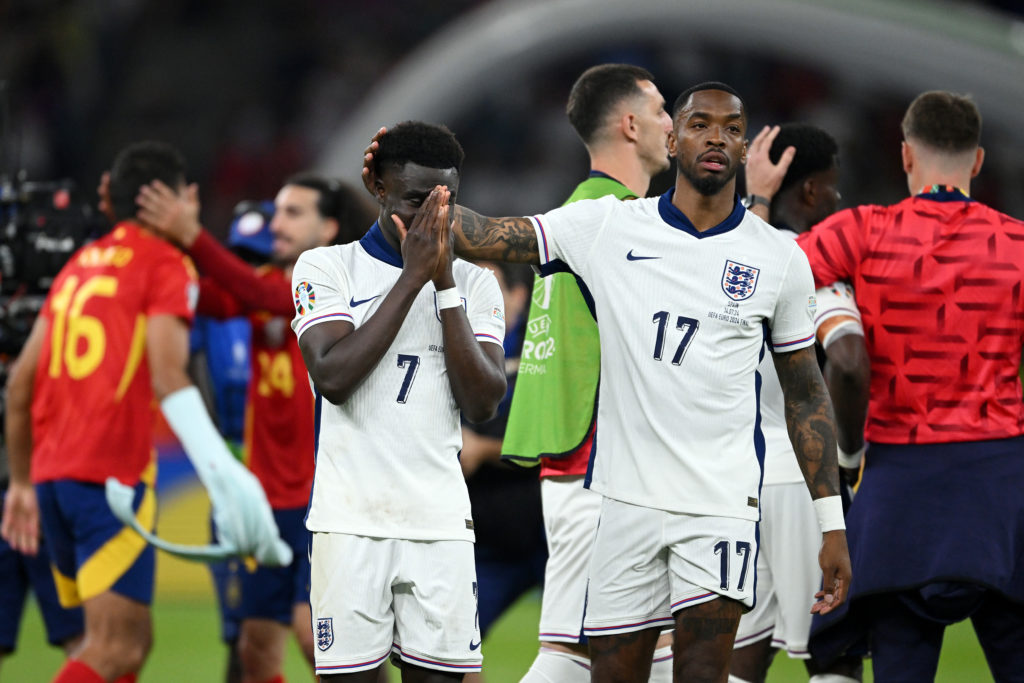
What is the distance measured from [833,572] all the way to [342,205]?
3338 mm

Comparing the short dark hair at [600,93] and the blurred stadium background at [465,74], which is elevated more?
the blurred stadium background at [465,74]

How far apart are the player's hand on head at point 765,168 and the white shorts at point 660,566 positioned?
1.65 m

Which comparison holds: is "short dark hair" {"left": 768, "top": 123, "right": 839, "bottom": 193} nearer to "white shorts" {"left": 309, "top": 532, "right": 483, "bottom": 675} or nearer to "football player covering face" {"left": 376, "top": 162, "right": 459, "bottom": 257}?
"football player covering face" {"left": 376, "top": 162, "right": 459, "bottom": 257}

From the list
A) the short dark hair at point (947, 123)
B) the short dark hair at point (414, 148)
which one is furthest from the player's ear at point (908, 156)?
the short dark hair at point (414, 148)

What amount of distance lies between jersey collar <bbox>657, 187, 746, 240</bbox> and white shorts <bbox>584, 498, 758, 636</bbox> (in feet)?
2.63

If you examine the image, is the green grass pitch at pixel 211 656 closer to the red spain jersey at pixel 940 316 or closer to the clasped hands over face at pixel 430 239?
the red spain jersey at pixel 940 316

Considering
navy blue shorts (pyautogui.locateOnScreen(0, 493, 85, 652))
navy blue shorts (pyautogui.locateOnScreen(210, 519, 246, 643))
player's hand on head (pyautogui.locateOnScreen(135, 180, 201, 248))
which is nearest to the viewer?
player's hand on head (pyautogui.locateOnScreen(135, 180, 201, 248))

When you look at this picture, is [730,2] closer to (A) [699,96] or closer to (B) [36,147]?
(B) [36,147]

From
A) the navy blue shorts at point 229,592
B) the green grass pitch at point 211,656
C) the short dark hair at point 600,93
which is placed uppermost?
the short dark hair at point 600,93

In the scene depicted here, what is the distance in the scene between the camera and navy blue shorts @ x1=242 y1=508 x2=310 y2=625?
613 cm

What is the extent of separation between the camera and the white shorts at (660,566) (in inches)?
141

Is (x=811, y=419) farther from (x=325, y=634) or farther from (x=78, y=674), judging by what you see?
(x=78, y=674)

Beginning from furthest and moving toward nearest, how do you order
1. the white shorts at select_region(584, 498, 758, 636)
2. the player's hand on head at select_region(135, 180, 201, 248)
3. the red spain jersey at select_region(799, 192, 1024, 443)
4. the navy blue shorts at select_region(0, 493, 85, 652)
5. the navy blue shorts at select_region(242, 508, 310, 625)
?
the navy blue shorts at select_region(242, 508, 310, 625) < the navy blue shorts at select_region(0, 493, 85, 652) < the player's hand on head at select_region(135, 180, 201, 248) < the red spain jersey at select_region(799, 192, 1024, 443) < the white shorts at select_region(584, 498, 758, 636)

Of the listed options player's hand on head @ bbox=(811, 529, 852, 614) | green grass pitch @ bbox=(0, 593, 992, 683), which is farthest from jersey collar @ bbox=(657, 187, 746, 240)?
green grass pitch @ bbox=(0, 593, 992, 683)
